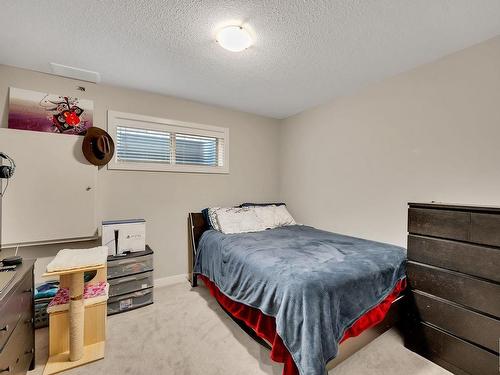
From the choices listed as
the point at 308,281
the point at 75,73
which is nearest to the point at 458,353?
the point at 308,281

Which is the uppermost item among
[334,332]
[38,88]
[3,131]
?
[38,88]

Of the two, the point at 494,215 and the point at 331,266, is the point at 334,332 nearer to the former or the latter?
the point at 331,266

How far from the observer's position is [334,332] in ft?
4.59

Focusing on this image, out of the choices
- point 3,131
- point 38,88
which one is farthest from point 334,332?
point 38,88

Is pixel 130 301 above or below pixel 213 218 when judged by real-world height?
below

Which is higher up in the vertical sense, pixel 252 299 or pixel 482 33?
pixel 482 33

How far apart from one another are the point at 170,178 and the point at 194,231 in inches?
29.3

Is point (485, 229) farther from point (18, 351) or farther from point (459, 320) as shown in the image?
point (18, 351)

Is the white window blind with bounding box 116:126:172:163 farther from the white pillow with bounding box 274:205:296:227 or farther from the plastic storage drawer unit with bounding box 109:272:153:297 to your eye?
the white pillow with bounding box 274:205:296:227

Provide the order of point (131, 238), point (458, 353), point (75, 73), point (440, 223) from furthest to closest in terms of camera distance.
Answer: point (131, 238), point (75, 73), point (440, 223), point (458, 353)

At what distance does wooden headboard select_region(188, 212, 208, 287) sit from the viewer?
2928mm

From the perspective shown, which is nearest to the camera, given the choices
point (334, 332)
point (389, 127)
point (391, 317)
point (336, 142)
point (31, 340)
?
point (334, 332)

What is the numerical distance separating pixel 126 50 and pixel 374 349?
3.11 metres

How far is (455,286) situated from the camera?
1.59m
